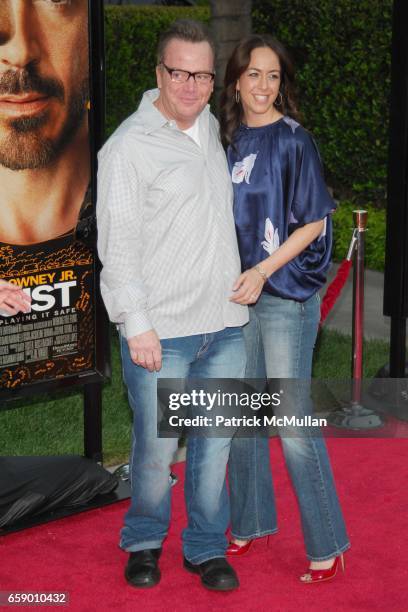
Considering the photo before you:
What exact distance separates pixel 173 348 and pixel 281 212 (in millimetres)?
624

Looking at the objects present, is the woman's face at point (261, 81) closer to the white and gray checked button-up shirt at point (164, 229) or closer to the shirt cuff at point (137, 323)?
the white and gray checked button-up shirt at point (164, 229)

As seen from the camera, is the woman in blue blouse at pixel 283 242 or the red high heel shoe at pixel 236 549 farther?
the red high heel shoe at pixel 236 549

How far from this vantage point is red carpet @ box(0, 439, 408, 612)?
4062mm

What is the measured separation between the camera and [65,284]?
15.4 ft

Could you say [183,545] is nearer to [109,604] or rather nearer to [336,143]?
[109,604]

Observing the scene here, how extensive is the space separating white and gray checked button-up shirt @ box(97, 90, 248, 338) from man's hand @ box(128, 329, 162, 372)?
0.08ft

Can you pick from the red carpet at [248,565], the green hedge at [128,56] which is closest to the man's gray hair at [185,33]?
the red carpet at [248,565]

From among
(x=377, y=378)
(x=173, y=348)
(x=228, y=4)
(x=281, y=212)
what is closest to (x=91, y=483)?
(x=173, y=348)

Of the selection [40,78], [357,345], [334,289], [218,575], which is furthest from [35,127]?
[357,345]

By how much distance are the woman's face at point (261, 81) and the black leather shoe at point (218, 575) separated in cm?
169

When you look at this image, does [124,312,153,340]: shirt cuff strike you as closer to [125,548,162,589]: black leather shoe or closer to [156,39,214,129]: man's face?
[156,39,214,129]: man's face

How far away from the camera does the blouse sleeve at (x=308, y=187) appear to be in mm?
3957

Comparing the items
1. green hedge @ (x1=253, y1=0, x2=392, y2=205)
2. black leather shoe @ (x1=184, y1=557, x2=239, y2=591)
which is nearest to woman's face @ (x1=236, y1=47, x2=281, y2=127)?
black leather shoe @ (x1=184, y1=557, x2=239, y2=591)

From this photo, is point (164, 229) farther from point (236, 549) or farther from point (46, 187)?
point (236, 549)
